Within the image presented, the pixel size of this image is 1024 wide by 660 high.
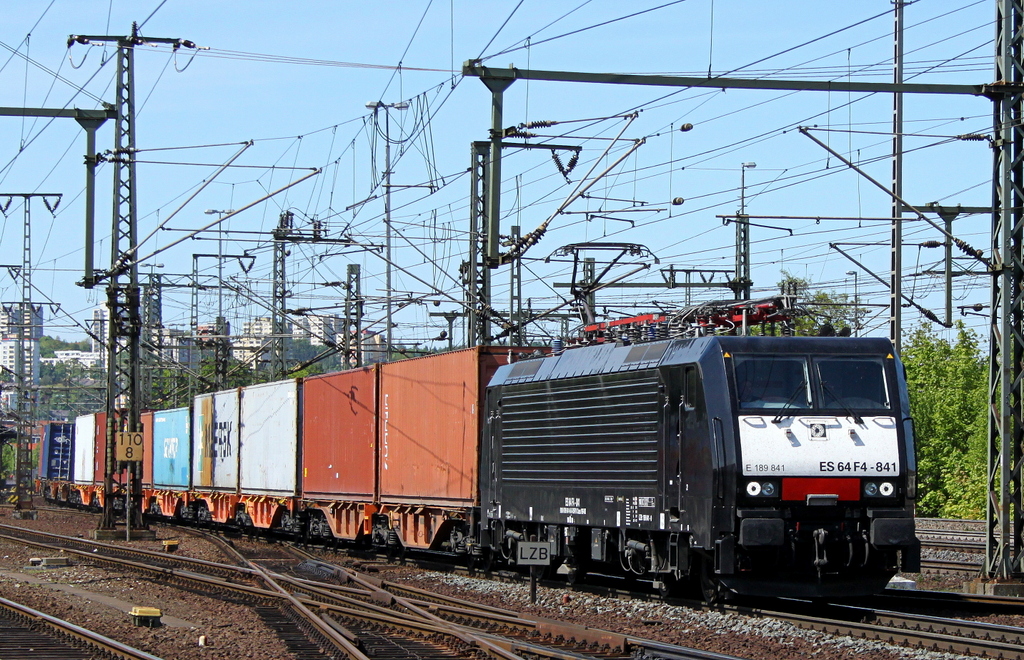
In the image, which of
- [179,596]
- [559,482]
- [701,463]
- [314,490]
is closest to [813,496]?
[701,463]

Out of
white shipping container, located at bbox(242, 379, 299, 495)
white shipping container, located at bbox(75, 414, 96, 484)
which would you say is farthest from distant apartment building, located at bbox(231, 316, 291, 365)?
white shipping container, located at bbox(75, 414, 96, 484)

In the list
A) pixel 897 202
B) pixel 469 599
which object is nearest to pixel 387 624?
pixel 469 599

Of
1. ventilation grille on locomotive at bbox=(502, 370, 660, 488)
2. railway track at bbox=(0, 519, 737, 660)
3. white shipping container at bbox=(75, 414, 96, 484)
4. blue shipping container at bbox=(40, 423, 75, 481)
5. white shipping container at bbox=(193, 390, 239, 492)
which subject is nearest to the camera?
railway track at bbox=(0, 519, 737, 660)

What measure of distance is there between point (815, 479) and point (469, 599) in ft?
16.3

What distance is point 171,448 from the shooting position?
4009cm

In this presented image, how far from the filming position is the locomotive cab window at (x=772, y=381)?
574 inches

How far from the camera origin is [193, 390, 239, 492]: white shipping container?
33.6 metres

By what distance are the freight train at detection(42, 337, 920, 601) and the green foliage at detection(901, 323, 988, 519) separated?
23409 millimetres

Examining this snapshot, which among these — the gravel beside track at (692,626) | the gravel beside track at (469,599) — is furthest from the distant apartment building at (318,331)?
the gravel beside track at (692,626)

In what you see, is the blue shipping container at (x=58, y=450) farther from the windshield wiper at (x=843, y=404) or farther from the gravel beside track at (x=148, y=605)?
the windshield wiper at (x=843, y=404)

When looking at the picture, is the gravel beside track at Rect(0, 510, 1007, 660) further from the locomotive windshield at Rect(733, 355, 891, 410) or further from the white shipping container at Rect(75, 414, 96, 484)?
the white shipping container at Rect(75, 414, 96, 484)

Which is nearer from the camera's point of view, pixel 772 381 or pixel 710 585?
pixel 772 381

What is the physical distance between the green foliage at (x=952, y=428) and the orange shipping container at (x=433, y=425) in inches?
912

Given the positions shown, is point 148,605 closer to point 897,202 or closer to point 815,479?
point 815,479
